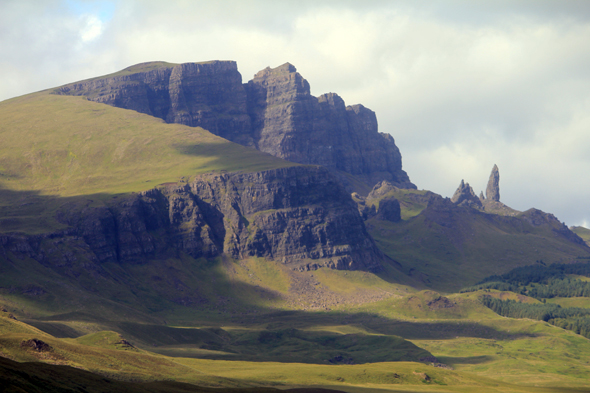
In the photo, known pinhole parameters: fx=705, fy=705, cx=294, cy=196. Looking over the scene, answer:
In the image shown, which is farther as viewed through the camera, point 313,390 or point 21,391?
point 313,390

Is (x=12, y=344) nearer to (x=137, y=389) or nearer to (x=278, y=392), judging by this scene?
(x=137, y=389)

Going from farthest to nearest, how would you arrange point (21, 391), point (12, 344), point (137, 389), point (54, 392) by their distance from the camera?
point (12, 344), point (137, 389), point (54, 392), point (21, 391)

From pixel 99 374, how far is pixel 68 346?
22516mm

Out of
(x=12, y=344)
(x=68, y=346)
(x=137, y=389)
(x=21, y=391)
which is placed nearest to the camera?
(x=21, y=391)

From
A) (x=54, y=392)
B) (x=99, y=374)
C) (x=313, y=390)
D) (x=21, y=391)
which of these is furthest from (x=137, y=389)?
(x=313, y=390)

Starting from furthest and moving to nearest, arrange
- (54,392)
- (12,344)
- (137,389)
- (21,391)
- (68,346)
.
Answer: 1. (68,346)
2. (12,344)
3. (137,389)
4. (54,392)
5. (21,391)

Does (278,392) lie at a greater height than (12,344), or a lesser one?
→ lesser

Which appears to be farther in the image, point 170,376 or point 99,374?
point 170,376

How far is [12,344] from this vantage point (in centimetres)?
17325

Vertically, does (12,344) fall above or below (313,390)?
above

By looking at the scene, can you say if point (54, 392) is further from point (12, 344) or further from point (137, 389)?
point (12, 344)

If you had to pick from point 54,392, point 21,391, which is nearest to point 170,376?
point 54,392

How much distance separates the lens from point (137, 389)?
163 m

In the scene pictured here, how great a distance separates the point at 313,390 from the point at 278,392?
17.3m
